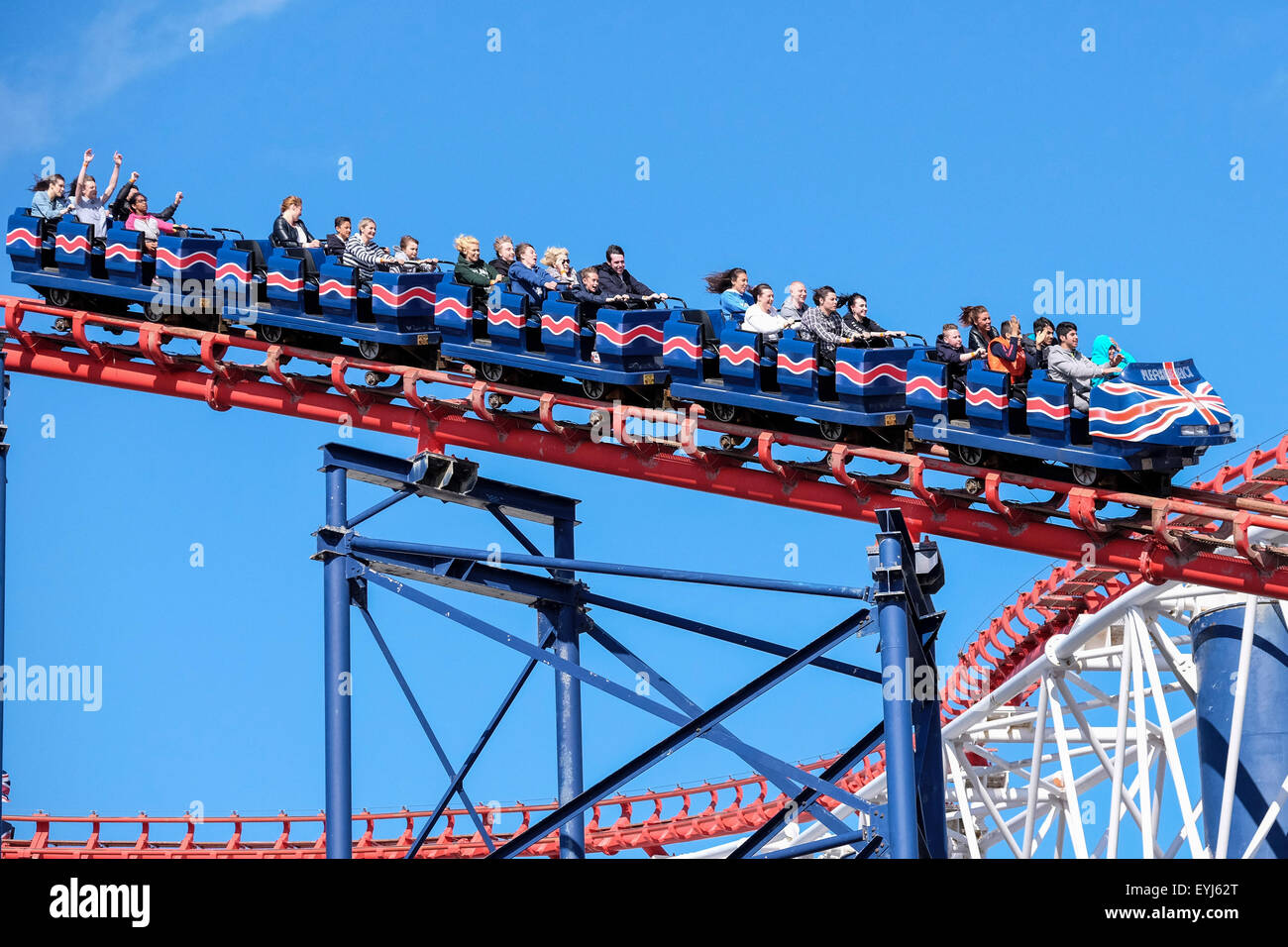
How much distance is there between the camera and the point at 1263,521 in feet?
39.0

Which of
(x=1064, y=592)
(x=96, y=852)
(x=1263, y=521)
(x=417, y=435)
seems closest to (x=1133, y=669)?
(x=1064, y=592)

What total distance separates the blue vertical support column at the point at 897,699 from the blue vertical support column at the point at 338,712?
108 inches

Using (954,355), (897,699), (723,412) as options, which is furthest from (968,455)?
(897,699)

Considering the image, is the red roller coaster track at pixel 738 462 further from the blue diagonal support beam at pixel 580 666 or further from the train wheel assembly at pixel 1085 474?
the blue diagonal support beam at pixel 580 666

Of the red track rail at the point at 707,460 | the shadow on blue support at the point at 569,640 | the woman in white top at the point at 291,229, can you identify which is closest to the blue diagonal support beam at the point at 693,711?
the shadow on blue support at the point at 569,640

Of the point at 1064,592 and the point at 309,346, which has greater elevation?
the point at 309,346

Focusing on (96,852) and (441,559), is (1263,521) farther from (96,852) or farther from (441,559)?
(96,852)

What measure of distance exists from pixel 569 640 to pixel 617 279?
3318 mm

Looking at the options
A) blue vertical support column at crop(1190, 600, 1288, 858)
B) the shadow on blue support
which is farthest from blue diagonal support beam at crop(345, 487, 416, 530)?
blue vertical support column at crop(1190, 600, 1288, 858)

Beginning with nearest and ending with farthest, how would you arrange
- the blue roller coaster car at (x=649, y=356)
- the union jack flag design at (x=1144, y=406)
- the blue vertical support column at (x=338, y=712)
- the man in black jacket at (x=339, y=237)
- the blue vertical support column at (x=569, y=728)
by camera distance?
the blue vertical support column at (x=338, y=712) → the blue vertical support column at (x=569, y=728) → the union jack flag design at (x=1144, y=406) → the blue roller coaster car at (x=649, y=356) → the man in black jacket at (x=339, y=237)

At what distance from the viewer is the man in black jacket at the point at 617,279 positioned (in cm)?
1362
